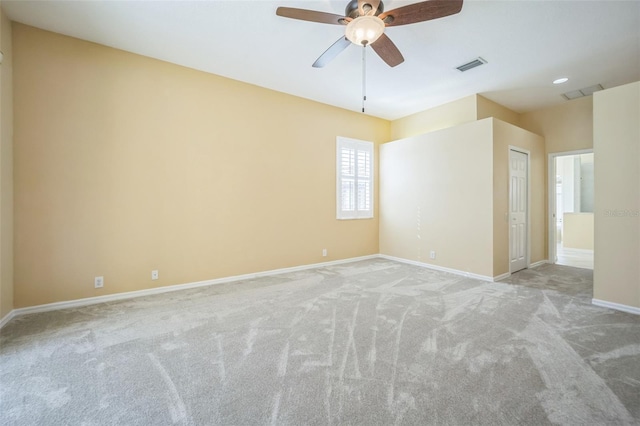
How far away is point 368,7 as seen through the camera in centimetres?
216

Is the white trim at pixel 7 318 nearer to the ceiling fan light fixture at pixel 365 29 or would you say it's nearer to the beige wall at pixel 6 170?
the beige wall at pixel 6 170

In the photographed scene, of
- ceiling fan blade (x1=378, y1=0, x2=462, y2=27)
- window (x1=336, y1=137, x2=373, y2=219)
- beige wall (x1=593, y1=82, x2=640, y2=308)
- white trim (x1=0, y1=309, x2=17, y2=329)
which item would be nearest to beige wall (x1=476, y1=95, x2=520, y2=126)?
beige wall (x1=593, y1=82, x2=640, y2=308)

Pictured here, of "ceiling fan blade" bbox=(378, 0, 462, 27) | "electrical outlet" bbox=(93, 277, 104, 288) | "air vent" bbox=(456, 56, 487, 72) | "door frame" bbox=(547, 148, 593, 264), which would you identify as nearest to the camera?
"ceiling fan blade" bbox=(378, 0, 462, 27)

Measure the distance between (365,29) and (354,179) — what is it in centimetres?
352

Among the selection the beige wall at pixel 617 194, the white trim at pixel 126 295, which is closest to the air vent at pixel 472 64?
the beige wall at pixel 617 194

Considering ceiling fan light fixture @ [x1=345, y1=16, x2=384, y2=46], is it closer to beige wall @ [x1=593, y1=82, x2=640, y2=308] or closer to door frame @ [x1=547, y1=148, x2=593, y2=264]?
beige wall @ [x1=593, y1=82, x2=640, y2=308]

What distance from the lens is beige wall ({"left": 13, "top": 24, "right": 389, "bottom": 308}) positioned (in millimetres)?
2936

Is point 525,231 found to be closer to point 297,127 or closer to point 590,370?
point 590,370

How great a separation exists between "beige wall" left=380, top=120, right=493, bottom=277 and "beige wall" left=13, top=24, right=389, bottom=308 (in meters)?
1.82

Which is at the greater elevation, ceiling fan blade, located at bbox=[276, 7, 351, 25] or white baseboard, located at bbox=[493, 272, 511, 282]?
ceiling fan blade, located at bbox=[276, 7, 351, 25]

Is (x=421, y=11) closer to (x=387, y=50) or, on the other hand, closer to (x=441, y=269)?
(x=387, y=50)

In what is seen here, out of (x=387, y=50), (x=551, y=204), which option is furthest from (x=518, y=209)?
(x=387, y=50)

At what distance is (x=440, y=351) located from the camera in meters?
2.14

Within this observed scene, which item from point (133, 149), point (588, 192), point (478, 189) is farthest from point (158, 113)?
point (588, 192)
